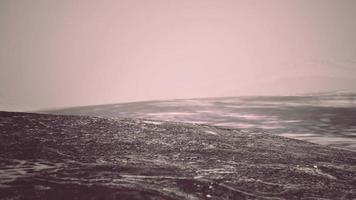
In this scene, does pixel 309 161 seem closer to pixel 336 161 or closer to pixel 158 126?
pixel 336 161

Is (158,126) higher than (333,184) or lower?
higher

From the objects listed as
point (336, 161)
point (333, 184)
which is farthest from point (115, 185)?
point (336, 161)

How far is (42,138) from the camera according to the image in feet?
10.7

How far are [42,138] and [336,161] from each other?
2.30 m

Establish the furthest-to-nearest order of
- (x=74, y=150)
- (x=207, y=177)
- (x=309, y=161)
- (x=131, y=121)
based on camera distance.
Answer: (x=131, y=121) → (x=309, y=161) → (x=74, y=150) → (x=207, y=177)

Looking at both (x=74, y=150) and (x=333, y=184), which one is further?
(x=74, y=150)

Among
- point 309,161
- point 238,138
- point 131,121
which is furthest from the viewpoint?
point 131,121

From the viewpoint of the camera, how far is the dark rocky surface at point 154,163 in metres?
2.11

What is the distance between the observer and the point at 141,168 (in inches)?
102

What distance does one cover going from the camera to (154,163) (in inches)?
108

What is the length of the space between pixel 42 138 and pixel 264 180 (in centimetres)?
175

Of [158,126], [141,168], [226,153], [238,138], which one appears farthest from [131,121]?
[141,168]

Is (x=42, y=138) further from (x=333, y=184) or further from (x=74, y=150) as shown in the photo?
(x=333, y=184)

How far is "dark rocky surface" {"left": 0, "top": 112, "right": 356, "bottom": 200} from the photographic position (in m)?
2.11
